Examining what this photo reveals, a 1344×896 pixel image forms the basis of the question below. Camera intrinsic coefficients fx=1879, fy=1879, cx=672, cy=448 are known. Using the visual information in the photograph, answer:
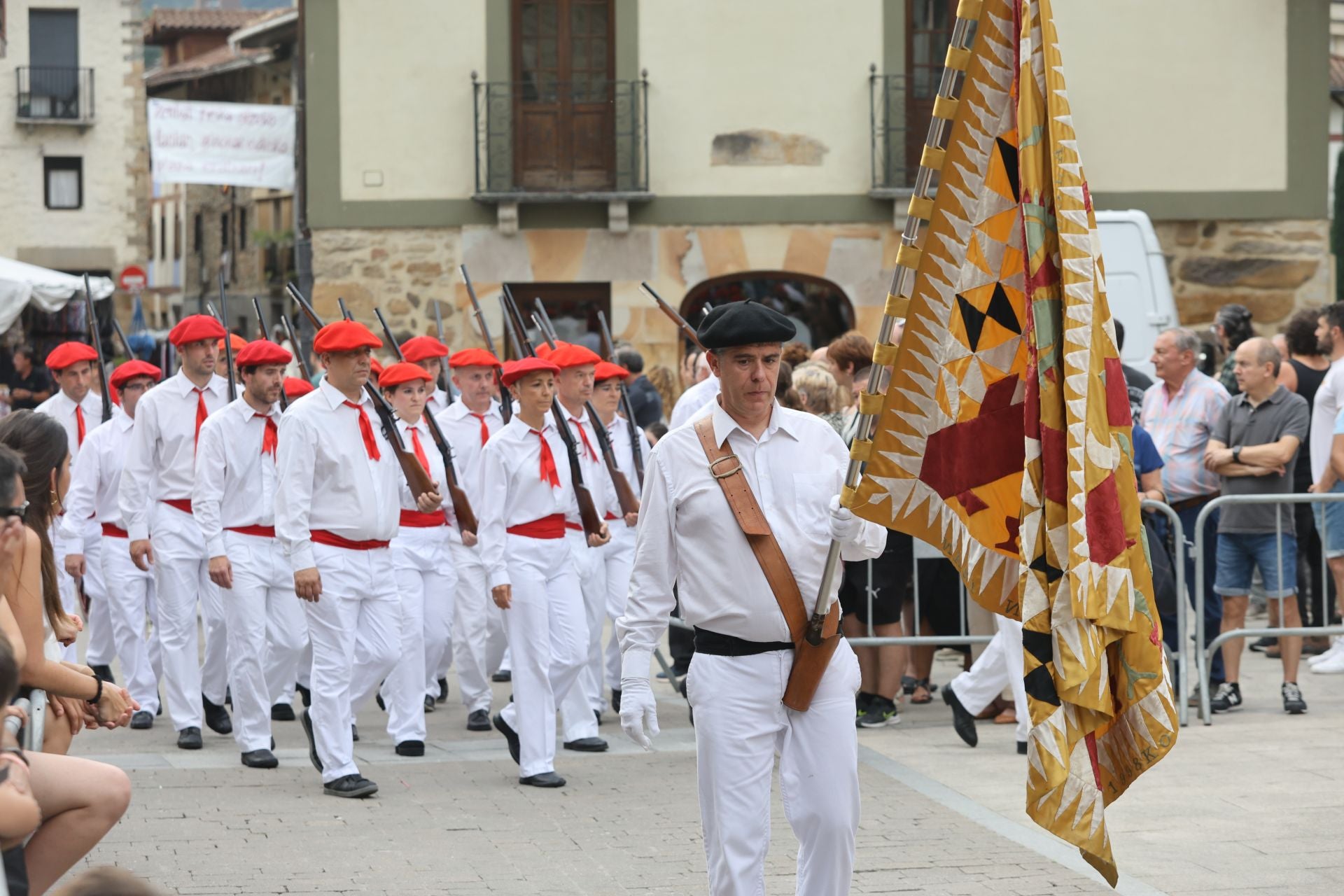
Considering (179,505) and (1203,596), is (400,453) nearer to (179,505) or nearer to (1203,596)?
(179,505)

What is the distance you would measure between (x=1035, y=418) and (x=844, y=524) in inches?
25.0

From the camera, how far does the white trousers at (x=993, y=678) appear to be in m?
9.16

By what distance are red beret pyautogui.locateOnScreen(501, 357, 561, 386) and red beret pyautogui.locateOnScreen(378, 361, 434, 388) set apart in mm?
1197

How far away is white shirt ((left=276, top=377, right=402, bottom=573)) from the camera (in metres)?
8.77

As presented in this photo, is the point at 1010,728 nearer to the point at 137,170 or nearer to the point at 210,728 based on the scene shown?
the point at 210,728

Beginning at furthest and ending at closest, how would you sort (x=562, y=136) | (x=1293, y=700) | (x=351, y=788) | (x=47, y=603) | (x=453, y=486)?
(x=562, y=136) → (x=453, y=486) → (x=1293, y=700) → (x=351, y=788) → (x=47, y=603)

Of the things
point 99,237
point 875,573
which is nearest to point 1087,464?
point 875,573

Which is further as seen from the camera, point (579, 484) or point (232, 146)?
point (232, 146)

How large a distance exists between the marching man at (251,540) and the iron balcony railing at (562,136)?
11406 millimetres

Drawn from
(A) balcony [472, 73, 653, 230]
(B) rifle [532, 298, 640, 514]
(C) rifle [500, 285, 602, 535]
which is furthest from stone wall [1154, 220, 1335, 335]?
(C) rifle [500, 285, 602, 535]

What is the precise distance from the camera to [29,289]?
21.4 metres

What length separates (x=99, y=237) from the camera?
46781 mm

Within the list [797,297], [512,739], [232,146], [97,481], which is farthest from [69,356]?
[797,297]

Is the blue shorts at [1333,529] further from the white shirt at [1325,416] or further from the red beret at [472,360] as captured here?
the red beret at [472,360]
